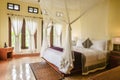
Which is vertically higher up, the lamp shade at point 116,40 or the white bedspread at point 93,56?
the lamp shade at point 116,40

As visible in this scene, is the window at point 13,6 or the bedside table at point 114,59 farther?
the window at point 13,6

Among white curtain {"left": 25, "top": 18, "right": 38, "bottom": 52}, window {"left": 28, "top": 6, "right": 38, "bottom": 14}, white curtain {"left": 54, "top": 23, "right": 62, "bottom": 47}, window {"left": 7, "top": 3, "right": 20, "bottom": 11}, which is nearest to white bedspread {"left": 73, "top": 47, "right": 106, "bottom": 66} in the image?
white curtain {"left": 54, "top": 23, "right": 62, "bottom": 47}

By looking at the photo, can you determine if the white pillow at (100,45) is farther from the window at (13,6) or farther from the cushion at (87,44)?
the window at (13,6)

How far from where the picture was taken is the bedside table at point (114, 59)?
3.77 meters

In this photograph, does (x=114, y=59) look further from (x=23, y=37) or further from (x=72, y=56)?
(x=23, y=37)

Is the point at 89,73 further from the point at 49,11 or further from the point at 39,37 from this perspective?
the point at 39,37

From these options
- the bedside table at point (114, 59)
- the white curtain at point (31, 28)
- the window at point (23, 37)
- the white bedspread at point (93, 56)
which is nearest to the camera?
the white bedspread at point (93, 56)

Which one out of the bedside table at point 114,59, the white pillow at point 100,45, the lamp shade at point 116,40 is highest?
the lamp shade at point 116,40

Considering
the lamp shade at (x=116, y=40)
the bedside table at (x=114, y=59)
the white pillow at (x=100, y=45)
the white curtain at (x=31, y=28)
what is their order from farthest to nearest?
the white curtain at (x=31, y=28) < the white pillow at (x=100, y=45) < the lamp shade at (x=116, y=40) < the bedside table at (x=114, y=59)

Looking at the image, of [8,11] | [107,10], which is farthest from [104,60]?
[8,11]

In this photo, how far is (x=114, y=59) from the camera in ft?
12.6

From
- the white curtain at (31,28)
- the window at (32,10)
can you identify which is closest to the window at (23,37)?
the white curtain at (31,28)

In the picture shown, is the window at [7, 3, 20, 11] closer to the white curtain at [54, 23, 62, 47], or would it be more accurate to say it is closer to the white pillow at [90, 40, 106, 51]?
the white curtain at [54, 23, 62, 47]

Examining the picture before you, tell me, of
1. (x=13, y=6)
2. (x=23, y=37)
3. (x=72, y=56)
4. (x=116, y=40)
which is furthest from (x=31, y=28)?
(x=116, y=40)
